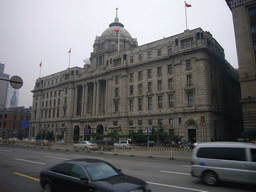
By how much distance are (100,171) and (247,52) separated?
36.4 m

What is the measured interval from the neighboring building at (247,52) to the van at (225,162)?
2663 centimetres

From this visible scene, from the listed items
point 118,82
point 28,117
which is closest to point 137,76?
point 118,82

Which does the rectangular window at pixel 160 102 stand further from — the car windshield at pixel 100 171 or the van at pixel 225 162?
the car windshield at pixel 100 171

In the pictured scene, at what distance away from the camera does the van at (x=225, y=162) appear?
8.72 m

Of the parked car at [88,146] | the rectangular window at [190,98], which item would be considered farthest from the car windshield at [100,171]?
the rectangular window at [190,98]

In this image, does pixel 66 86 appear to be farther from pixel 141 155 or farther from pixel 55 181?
pixel 55 181

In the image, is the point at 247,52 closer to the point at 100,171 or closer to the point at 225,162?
the point at 225,162

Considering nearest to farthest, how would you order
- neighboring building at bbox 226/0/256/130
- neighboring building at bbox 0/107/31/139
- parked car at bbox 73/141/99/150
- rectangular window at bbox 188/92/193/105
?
1. neighboring building at bbox 226/0/256/130
2. parked car at bbox 73/141/99/150
3. rectangular window at bbox 188/92/193/105
4. neighboring building at bbox 0/107/31/139

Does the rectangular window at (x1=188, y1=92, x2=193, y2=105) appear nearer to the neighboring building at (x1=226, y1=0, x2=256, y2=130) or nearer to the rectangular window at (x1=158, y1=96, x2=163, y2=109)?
the rectangular window at (x1=158, y1=96, x2=163, y2=109)

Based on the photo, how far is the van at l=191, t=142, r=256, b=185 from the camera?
28.6ft

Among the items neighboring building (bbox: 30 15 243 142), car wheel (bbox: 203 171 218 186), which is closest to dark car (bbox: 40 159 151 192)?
car wheel (bbox: 203 171 218 186)

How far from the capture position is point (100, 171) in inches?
253

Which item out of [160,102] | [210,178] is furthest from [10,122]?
[210,178]

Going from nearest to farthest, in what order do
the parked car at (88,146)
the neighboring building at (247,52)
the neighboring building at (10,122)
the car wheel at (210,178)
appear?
1. the car wheel at (210,178)
2. the neighboring building at (247,52)
3. the parked car at (88,146)
4. the neighboring building at (10,122)
